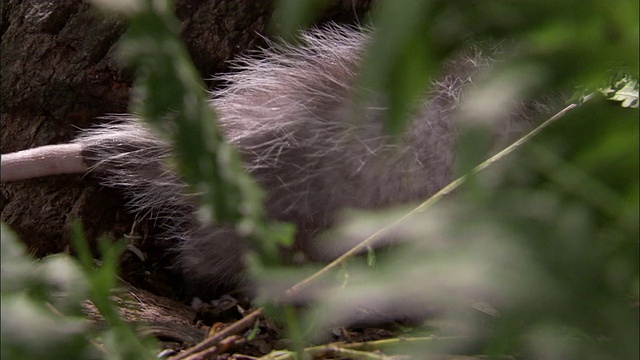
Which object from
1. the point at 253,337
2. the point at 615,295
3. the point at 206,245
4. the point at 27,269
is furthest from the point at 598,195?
the point at 206,245

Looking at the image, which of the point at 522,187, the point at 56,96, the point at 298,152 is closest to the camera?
the point at 522,187

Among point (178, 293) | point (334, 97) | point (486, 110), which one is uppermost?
point (486, 110)

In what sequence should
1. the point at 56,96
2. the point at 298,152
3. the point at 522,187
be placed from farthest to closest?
the point at 56,96
the point at 298,152
the point at 522,187

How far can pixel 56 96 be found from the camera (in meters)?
1.53

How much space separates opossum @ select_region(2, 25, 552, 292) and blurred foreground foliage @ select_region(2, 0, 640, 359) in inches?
25.5

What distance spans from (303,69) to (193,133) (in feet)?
3.66

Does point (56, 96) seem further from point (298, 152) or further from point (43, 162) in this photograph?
point (298, 152)

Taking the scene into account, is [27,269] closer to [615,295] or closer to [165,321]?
[615,295]

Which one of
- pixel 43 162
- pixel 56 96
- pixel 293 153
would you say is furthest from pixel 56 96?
pixel 293 153

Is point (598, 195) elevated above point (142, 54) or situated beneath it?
situated beneath

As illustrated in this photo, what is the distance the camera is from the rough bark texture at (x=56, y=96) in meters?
1.52

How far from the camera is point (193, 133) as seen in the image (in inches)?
15.8

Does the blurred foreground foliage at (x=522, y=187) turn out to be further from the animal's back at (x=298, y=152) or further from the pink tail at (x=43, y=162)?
the pink tail at (x=43, y=162)

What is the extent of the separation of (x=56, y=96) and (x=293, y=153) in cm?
62
